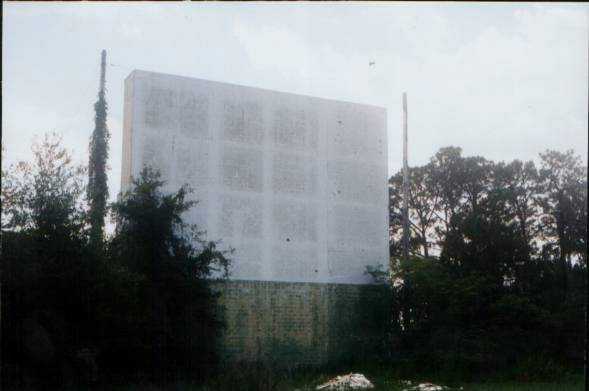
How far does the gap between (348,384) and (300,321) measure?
8019 millimetres

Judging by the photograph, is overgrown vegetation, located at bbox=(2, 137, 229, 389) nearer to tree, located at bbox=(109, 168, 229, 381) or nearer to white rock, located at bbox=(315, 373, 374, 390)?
tree, located at bbox=(109, 168, 229, 381)

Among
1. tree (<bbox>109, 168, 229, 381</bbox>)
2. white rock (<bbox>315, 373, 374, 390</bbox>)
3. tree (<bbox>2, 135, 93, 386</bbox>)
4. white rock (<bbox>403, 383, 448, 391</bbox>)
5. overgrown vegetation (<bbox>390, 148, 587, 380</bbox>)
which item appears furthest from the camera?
overgrown vegetation (<bbox>390, 148, 587, 380</bbox>)

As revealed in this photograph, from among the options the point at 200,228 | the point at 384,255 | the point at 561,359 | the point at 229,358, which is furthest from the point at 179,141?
the point at 561,359

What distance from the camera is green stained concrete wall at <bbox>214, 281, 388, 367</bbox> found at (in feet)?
92.7

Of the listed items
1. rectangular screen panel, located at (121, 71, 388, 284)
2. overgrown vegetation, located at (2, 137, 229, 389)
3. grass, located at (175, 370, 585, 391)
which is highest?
rectangular screen panel, located at (121, 71, 388, 284)

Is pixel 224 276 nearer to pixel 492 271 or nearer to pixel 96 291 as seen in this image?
pixel 96 291

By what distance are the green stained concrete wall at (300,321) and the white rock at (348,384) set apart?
5266 mm

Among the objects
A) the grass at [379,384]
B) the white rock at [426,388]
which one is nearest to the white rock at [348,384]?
the grass at [379,384]

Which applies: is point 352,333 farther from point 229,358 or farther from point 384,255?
point 229,358

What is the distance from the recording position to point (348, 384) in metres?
21.8

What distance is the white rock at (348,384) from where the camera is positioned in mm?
21281

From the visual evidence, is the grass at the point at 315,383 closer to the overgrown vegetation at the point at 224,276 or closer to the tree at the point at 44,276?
the overgrown vegetation at the point at 224,276

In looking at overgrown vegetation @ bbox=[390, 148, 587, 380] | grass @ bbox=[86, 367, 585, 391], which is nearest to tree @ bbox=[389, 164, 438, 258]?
overgrown vegetation @ bbox=[390, 148, 587, 380]

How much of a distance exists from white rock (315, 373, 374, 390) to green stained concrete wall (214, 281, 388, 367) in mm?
5266
